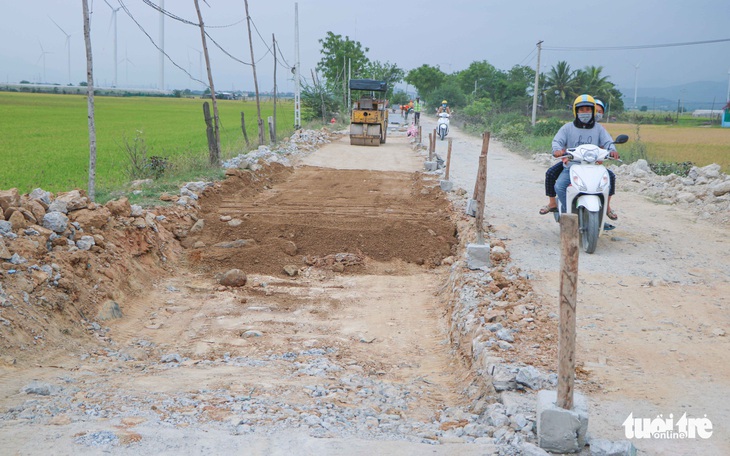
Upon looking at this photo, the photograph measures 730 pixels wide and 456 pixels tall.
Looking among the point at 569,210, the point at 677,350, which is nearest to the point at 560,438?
the point at 677,350

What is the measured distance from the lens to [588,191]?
8.09 meters

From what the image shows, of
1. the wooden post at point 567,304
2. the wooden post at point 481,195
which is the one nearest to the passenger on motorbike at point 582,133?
the wooden post at point 481,195

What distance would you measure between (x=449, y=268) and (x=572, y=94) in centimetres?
6124

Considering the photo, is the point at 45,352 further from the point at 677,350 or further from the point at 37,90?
the point at 37,90

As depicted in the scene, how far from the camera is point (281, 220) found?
10.6m

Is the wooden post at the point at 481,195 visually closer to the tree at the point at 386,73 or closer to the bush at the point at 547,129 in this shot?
the bush at the point at 547,129

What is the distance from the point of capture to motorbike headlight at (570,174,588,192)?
8.11m

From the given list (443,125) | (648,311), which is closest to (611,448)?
(648,311)

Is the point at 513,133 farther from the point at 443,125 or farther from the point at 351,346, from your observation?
the point at 351,346

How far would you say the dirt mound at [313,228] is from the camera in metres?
9.17

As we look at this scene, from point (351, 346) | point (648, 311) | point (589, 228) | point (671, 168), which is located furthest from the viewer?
point (671, 168)

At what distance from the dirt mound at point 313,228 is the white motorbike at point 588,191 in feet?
6.87

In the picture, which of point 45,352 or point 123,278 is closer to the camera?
point 45,352

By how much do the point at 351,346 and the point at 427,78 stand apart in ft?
292
